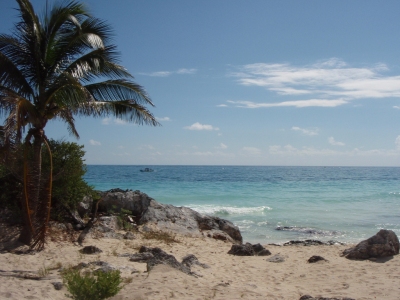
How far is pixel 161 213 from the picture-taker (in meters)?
15.1

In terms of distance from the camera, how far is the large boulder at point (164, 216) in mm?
14633

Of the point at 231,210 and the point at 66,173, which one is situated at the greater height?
the point at 66,173

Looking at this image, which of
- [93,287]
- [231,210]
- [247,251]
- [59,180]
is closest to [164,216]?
[247,251]

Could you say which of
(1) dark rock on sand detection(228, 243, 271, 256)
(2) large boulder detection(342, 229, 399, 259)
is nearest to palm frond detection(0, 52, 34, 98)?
(1) dark rock on sand detection(228, 243, 271, 256)

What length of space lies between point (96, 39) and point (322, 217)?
59.1ft

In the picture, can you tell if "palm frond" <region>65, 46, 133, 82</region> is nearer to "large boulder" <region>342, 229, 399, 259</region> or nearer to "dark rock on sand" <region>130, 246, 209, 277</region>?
"dark rock on sand" <region>130, 246, 209, 277</region>

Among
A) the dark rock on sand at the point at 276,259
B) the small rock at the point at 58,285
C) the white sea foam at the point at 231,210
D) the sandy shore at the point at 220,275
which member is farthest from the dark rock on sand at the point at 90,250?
the white sea foam at the point at 231,210

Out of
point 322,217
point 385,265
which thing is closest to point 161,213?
point 385,265

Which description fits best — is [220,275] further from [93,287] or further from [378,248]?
[378,248]

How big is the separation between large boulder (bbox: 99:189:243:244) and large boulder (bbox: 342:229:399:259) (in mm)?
4813

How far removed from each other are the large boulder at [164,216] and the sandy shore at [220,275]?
1722mm

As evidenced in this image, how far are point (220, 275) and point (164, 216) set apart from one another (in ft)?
20.8

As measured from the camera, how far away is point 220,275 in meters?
8.93

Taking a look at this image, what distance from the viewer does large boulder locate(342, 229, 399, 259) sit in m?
11.1
